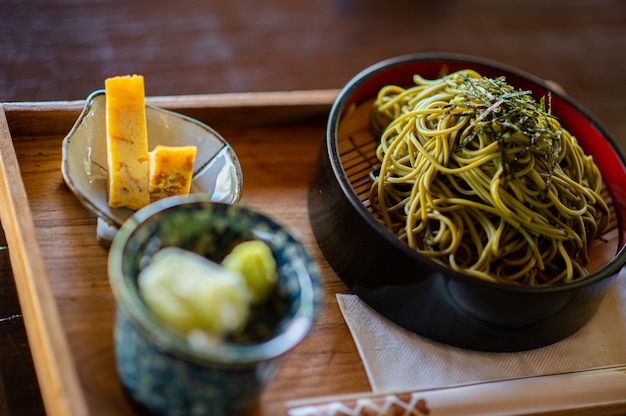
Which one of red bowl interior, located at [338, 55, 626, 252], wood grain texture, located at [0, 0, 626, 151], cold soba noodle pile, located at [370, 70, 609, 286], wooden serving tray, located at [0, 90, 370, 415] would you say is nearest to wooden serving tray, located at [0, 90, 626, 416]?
wooden serving tray, located at [0, 90, 370, 415]

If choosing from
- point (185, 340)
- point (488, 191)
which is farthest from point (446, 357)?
point (185, 340)

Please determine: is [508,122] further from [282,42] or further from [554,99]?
[282,42]

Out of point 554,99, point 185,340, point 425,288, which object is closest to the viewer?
point 185,340

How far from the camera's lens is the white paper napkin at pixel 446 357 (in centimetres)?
131

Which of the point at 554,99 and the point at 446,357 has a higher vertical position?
the point at 554,99

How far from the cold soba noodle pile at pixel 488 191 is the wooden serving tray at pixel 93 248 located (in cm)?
24

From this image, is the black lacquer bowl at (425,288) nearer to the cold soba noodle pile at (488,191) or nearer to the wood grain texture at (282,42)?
the cold soba noodle pile at (488,191)

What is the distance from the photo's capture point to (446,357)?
54.1 inches

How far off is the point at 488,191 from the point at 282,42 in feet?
3.84

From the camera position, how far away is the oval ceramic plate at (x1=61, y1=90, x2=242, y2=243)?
1.30 meters

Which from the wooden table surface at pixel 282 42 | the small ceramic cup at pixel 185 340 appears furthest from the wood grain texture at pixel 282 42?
the small ceramic cup at pixel 185 340

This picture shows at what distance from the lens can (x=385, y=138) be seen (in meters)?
1.59

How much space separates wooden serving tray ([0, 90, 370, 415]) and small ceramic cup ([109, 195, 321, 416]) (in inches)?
3.4

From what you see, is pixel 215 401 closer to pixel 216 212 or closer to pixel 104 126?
pixel 216 212
